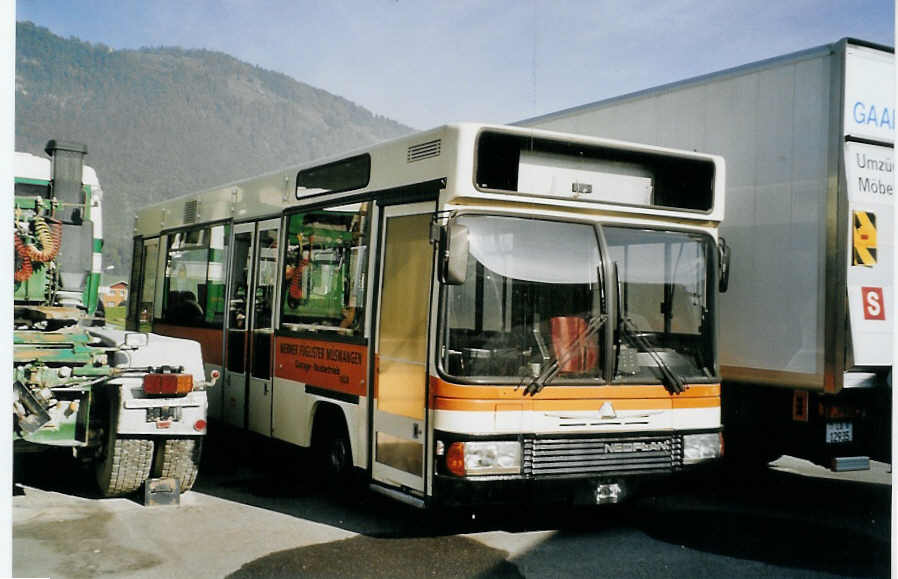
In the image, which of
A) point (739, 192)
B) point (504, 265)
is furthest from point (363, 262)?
point (739, 192)

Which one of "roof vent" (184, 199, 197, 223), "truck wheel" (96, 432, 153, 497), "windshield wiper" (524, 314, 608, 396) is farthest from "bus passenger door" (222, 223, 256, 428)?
"windshield wiper" (524, 314, 608, 396)

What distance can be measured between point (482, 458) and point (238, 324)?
13.0ft

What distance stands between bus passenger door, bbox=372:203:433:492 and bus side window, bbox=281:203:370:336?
1.19ft

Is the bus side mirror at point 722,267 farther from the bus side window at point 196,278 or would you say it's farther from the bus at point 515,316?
the bus side window at point 196,278

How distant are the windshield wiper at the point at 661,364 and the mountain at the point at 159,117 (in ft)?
8.16

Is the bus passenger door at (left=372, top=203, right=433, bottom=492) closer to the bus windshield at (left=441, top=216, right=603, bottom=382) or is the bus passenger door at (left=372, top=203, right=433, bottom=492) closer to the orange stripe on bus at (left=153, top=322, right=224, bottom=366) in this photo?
the bus windshield at (left=441, top=216, right=603, bottom=382)

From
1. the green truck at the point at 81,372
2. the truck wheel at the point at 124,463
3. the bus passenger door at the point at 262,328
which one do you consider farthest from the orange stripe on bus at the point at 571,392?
the bus passenger door at the point at 262,328

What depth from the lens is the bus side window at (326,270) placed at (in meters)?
6.55

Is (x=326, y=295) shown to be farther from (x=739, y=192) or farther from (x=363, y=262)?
(x=739, y=192)

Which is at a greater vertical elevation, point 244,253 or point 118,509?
point 244,253

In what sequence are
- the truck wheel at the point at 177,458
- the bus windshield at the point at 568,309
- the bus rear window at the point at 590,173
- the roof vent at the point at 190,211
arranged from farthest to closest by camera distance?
the roof vent at the point at 190,211 → the truck wheel at the point at 177,458 → the bus rear window at the point at 590,173 → the bus windshield at the point at 568,309

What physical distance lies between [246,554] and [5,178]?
269 cm

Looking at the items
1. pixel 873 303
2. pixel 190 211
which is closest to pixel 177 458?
pixel 190 211

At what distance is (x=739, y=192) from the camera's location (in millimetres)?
7090
